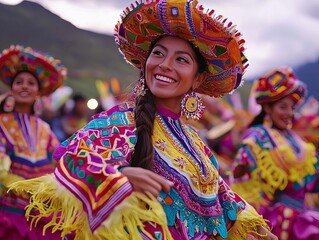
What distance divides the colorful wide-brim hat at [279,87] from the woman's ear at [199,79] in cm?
274

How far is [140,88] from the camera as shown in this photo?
2957 mm

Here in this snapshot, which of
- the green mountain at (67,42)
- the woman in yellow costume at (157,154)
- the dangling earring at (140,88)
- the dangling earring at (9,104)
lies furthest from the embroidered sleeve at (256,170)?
the dangling earring at (140,88)

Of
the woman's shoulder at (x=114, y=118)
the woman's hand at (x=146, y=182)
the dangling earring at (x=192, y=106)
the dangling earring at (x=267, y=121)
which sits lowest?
the dangling earring at (x=267, y=121)

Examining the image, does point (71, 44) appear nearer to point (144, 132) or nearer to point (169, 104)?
point (169, 104)

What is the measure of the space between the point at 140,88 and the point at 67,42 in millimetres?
12972

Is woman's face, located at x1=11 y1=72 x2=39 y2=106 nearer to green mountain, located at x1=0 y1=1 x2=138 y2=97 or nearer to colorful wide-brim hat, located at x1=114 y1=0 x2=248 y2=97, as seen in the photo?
green mountain, located at x1=0 y1=1 x2=138 y2=97

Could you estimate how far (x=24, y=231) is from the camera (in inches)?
192

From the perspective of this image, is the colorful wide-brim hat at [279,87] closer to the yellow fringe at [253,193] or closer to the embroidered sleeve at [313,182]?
the embroidered sleeve at [313,182]

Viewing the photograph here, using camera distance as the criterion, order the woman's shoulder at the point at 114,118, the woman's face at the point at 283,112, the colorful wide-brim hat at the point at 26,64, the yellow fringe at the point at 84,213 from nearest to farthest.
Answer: the yellow fringe at the point at 84,213, the woman's shoulder at the point at 114,118, the woman's face at the point at 283,112, the colorful wide-brim hat at the point at 26,64

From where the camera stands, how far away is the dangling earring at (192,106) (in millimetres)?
3055

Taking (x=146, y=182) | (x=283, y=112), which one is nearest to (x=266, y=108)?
(x=283, y=112)

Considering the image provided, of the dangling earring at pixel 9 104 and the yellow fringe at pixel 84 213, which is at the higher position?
the dangling earring at pixel 9 104

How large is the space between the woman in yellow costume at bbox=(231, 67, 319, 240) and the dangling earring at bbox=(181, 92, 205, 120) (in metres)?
2.59

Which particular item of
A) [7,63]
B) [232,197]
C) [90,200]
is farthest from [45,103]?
[90,200]
